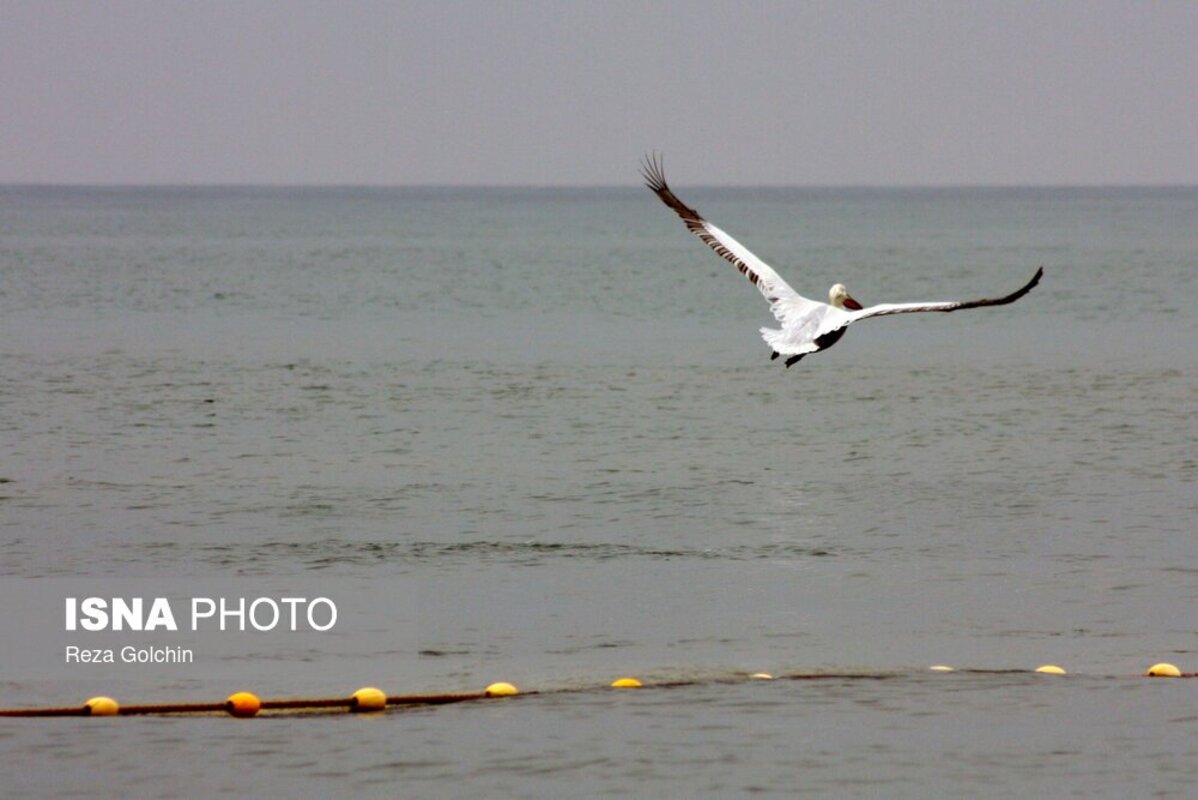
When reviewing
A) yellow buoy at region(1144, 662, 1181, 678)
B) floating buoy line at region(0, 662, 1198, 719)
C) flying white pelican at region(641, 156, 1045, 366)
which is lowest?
floating buoy line at region(0, 662, 1198, 719)

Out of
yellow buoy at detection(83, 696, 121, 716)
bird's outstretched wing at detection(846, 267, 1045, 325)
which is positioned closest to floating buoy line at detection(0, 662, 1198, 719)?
yellow buoy at detection(83, 696, 121, 716)

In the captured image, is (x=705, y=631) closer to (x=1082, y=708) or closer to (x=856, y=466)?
(x=1082, y=708)

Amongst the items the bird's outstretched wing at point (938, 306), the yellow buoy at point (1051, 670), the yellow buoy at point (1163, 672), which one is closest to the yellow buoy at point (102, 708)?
the yellow buoy at point (1051, 670)

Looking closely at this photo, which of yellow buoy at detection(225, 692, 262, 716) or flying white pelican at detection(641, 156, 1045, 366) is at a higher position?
flying white pelican at detection(641, 156, 1045, 366)

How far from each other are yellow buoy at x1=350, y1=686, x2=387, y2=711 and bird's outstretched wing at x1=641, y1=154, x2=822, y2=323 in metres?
7.28

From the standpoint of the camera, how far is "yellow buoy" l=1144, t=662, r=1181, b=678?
13.0 meters

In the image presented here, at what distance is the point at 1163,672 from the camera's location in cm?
1312

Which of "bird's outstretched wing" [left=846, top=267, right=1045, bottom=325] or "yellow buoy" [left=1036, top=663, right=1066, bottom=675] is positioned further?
"bird's outstretched wing" [left=846, top=267, right=1045, bottom=325]

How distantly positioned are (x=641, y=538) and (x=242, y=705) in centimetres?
793

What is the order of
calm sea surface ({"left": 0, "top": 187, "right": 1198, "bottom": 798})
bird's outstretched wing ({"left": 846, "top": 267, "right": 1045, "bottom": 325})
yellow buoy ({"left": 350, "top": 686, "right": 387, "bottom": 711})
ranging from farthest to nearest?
bird's outstretched wing ({"left": 846, "top": 267, "right": 1045, "bottom": 325}) < yellow buoy ({"left": 350, "top": 686, "right": 387, "bottom": 711}) < calm sea surface ({"left": 0, "top": 187, "right": 1198, "bottom": 798})

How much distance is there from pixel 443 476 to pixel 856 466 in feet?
18.0

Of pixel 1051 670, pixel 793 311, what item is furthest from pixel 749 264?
pixel 1051 670

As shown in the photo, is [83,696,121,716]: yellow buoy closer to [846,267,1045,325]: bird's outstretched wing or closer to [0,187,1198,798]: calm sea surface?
[0,187,1198,798]: calm sea surface

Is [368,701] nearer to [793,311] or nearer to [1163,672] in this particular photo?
[1163,672]
